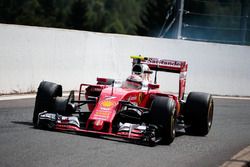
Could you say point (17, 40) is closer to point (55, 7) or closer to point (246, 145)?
point (246, 145)

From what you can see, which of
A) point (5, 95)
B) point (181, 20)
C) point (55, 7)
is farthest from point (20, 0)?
point (5, 95)

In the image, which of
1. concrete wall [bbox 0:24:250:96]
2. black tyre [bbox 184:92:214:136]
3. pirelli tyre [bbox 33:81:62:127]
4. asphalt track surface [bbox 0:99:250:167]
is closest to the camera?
asphalt track surface [bbox 0:99:250:167]

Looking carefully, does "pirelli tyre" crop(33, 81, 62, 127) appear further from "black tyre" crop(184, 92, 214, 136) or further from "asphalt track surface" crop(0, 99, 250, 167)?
"black tyre" crop(184, 92, 214, 136)

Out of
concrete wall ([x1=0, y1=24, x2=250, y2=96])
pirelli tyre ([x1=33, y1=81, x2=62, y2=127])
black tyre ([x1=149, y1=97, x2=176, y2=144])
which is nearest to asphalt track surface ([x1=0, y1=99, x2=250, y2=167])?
black tyre ([x1=149, y1=97, x2=176, y2=144])

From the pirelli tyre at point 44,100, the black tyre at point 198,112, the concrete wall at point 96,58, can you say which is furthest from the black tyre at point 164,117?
the concrete wall at point 96,58

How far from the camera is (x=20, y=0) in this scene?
213 feet

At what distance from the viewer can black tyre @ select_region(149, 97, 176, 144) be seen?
31.8ft

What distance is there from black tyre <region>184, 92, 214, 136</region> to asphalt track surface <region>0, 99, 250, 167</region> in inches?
9.9

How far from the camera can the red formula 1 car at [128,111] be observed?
969 cm

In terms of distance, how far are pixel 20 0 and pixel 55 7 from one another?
3.74 meters

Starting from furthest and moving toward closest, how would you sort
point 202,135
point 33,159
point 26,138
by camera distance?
point 202,135 → point 26,138 → point 33,159

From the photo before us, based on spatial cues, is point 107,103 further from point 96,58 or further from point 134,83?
point 96,58

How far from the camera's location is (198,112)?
11375mm

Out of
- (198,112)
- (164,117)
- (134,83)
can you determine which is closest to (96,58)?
(134,83)
